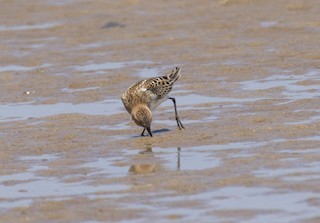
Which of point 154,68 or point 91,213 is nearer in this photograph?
point 91,213

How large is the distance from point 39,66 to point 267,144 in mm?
8742

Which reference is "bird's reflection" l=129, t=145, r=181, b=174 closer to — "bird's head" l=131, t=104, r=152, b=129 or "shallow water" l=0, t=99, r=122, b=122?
"bird's head" l=131, t=104, r=152, b=129

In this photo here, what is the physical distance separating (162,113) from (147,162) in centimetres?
385

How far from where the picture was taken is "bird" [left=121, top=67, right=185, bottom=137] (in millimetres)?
15220

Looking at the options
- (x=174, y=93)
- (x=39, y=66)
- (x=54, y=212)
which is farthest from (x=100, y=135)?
(x=39, y=66)

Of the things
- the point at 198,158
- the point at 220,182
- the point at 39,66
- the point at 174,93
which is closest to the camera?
the point at 220,182

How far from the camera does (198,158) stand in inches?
533

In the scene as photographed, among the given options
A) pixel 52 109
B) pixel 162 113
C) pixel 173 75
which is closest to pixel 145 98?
pixel 173 75

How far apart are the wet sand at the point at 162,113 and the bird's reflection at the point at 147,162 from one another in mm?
25

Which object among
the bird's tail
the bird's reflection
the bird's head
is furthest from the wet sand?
the bird's tail

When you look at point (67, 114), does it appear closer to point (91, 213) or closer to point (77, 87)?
point (77, 87)

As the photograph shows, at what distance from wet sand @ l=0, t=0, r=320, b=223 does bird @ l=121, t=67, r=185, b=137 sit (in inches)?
10.3

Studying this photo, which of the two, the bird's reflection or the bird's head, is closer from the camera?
the bird's reflection

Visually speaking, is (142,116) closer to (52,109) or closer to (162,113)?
(162,113)
